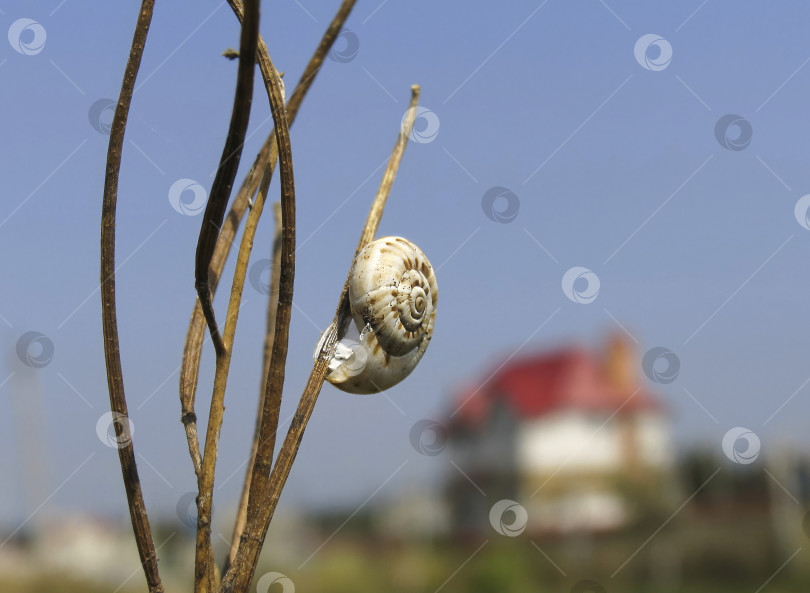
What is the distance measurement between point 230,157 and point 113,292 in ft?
0.35

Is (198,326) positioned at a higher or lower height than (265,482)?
higher

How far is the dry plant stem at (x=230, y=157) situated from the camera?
1.44 ft

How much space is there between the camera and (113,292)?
1.62 feet

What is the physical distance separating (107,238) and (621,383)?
1050 cm

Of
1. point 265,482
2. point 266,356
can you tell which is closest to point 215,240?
point 265,482

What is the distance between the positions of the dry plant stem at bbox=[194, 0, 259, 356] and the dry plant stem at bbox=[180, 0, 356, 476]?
0.08m

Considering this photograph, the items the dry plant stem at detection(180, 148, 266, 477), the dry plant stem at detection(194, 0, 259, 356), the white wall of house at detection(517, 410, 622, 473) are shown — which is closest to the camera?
the dry plant stem at detection(194, 0, 259, 356)

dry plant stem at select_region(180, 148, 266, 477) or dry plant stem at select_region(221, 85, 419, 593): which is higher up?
dry plant stem at select_region(180, 148, 266, 477)

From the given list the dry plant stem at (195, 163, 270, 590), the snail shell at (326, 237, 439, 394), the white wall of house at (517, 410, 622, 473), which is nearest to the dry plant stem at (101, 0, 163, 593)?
the dry plant stem at (195, 163, 270, 590)

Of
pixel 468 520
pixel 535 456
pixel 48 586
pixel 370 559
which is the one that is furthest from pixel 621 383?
pixel 48 586

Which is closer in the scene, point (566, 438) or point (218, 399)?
point (218, 399)

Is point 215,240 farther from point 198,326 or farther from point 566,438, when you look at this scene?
point 566,438

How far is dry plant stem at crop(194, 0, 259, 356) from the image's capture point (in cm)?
44

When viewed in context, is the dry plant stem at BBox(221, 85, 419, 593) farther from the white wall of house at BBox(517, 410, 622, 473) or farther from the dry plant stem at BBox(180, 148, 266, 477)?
the white wall of house at BBox(517, 410, 622, 473)
